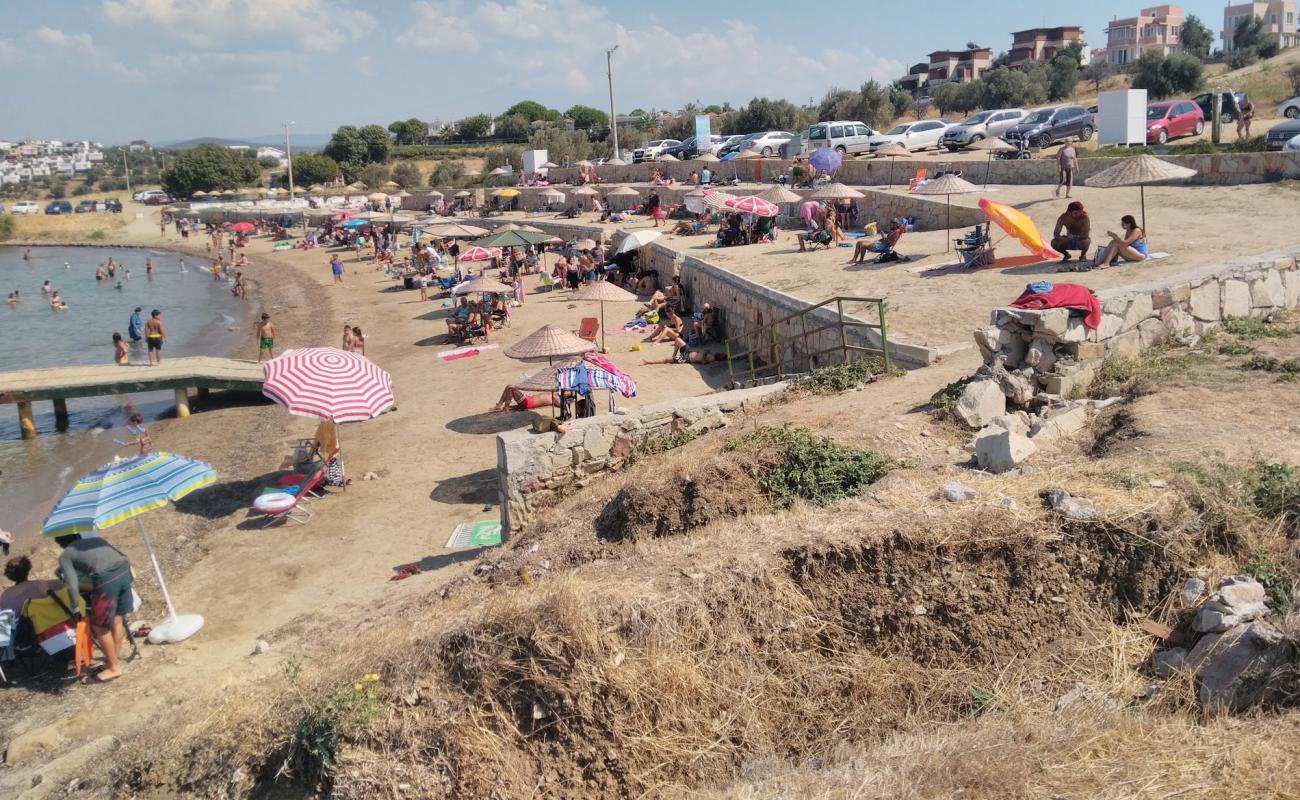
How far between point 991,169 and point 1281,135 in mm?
6580

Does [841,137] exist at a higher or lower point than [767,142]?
lower

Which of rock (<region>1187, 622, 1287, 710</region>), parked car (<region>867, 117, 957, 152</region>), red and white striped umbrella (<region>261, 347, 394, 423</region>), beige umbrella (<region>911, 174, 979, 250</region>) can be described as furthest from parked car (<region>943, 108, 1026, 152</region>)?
rock (<region>1187, 622, 1287, 710</region>)

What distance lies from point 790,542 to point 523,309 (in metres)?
19.1

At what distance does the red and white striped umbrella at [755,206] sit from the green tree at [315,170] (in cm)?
6129

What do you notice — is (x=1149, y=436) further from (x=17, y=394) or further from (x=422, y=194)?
(x=422, y=194)

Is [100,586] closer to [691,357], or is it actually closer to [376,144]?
[691,357]

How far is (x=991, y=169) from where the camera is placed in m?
24.9

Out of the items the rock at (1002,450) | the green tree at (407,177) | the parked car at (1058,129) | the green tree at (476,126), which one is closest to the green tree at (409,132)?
the green tree at (476,126)

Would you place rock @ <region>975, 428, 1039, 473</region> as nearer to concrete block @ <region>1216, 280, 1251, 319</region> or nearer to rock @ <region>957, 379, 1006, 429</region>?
rock @ <region>957, 379, 1006, 429</region>

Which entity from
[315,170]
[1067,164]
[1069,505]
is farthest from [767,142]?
[315,170]

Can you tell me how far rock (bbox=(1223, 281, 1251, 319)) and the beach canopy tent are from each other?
1072 centimetres

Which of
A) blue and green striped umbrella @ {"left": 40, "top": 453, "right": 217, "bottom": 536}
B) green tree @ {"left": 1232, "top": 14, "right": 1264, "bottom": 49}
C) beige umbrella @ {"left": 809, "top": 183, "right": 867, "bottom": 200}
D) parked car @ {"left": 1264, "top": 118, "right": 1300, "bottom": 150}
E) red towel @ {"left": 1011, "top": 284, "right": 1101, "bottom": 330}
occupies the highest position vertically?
green tree @ {"left": 1232, "top": 14, "right": 1264, "bottom": 49}

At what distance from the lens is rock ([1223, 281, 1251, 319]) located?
33.8 ft

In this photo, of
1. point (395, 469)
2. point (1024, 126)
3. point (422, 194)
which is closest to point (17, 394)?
point (395, 469)
